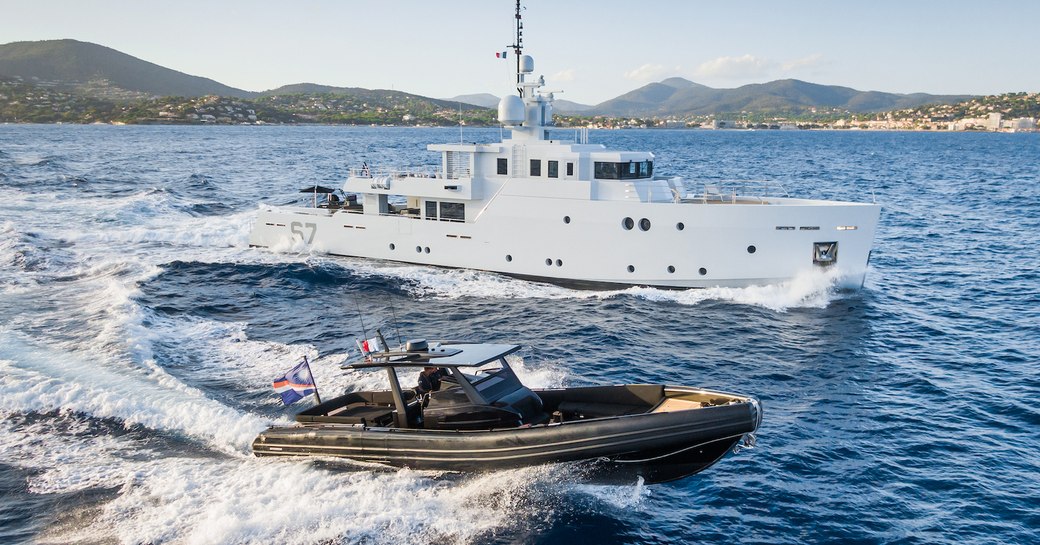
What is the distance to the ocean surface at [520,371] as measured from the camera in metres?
12.0

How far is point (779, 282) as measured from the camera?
84.2 feet

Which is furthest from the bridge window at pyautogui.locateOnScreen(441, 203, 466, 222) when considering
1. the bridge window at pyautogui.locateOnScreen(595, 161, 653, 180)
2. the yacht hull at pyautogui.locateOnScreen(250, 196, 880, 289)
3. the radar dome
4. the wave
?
the bridge window at pyautogui.locateOnScreen(595, 161, 653, 180)

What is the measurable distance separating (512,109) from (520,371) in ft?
45.7

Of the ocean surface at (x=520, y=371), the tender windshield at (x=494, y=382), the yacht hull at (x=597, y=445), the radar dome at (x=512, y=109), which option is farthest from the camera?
the radar dome at (x=512, y=109)

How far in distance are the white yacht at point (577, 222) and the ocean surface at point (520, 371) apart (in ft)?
2.98

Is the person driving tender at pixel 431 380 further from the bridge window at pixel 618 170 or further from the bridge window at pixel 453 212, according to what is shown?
the bridge window at pixel 453 212

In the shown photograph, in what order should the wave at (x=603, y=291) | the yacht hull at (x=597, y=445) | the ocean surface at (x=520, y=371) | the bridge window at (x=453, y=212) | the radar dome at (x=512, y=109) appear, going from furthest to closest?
the bridge window at (x=453, y=212), the radar dome at (x=512, y=109), the wave at (x=603, y=291), the ocean surface at (x=520, y=371), the yacht hull at (x=597, y=445)

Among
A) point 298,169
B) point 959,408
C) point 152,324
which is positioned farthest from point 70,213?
point 959,408

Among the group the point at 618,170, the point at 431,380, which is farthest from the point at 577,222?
the point at 431,380

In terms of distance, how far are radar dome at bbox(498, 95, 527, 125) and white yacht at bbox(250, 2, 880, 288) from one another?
0.05m

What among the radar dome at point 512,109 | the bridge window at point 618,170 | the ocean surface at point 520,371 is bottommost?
the ocean surface at point 520,371

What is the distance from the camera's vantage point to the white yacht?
82.8 ft

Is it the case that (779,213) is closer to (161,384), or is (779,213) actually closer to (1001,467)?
(1001,467)

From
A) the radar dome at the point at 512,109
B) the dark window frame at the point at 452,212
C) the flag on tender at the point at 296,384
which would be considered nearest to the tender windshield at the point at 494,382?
the flag on tender at the point at 296,384
